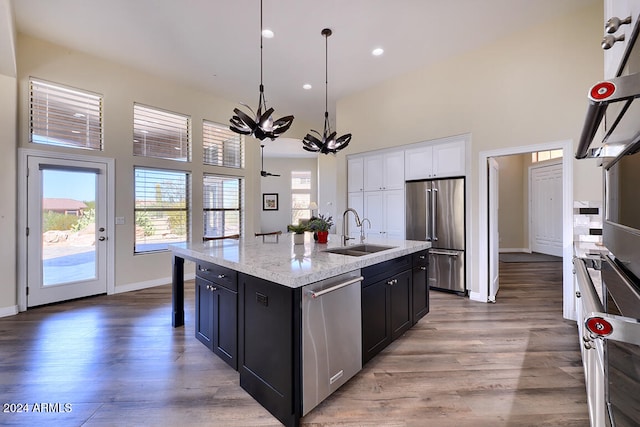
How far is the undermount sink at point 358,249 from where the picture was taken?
2579 mm

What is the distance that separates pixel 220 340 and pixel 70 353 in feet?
4.82

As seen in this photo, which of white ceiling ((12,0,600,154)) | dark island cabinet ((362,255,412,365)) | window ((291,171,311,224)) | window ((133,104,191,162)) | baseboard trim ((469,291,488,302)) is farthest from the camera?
window ((291,171,311,224))

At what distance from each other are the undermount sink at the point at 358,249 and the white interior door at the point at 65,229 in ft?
12.5

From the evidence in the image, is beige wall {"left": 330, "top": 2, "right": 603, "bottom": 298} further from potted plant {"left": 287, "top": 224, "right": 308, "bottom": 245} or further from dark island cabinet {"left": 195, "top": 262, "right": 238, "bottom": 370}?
dark island cabinet {"left": 195, "top": 262, "right": 238, "bottom": 370}

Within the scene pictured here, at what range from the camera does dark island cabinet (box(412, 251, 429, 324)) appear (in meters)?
2.78

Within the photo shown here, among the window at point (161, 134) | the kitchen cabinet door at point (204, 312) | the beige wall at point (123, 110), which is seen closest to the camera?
the kitchen cabinet door at point (204, 312)

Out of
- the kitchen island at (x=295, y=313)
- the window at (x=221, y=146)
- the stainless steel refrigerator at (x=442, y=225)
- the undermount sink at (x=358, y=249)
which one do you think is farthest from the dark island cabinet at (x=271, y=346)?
the window at (x=221, y=146)

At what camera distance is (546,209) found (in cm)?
729

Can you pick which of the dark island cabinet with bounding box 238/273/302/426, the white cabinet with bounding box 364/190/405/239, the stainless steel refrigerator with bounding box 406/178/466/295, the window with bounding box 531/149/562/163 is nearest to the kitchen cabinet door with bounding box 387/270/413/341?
the dark island cabinet with bounding box 238/273/302/426

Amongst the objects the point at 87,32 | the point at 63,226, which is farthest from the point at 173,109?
the point at 63,226

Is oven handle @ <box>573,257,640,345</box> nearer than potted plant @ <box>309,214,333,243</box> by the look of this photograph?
Yes

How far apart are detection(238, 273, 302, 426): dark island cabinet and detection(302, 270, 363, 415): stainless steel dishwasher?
6 cm

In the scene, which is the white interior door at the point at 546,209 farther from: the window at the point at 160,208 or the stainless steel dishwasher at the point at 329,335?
the window at the point at 160,208

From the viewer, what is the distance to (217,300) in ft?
7.18
